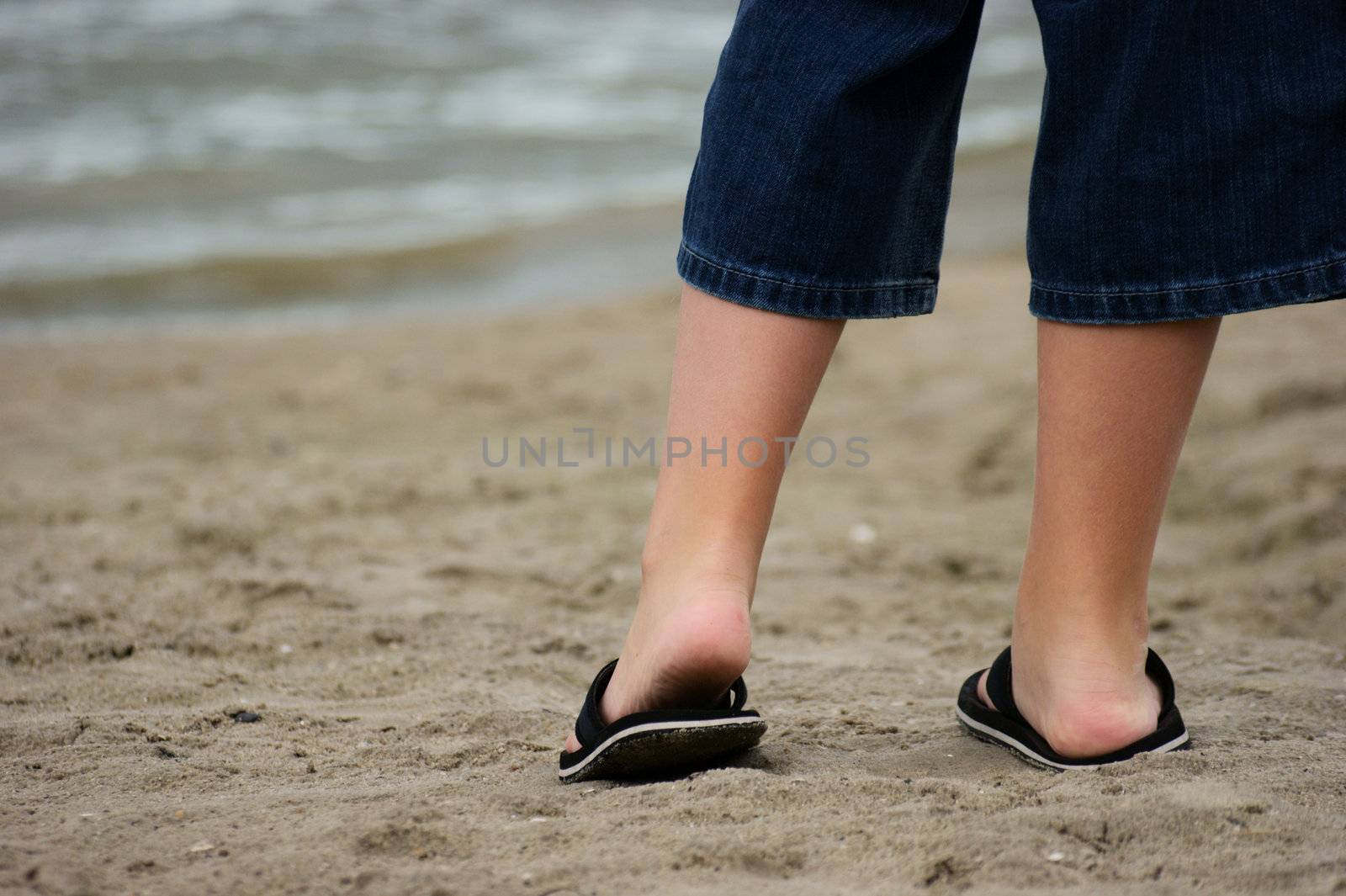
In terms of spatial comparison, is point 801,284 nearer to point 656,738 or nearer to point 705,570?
point 705,570

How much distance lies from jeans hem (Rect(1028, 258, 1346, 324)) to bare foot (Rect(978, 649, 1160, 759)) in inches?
14.1

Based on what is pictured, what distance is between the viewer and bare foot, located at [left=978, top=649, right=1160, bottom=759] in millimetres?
1205

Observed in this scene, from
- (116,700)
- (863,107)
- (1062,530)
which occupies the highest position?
(863,107)

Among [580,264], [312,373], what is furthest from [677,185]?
[312,373]

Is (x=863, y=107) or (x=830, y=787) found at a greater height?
(x=863, y=107)

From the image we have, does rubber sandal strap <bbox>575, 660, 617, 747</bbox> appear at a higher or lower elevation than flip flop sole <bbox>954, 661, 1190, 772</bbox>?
higher

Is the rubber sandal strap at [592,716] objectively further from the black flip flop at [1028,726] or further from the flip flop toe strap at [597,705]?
the black flip flop at [1028,726]

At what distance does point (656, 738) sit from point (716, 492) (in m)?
0.24

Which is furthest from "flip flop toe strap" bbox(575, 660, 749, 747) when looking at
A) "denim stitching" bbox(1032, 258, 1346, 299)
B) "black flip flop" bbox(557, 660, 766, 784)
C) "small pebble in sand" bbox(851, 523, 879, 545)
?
"small pebble in sand" bbox(851, 523, 879, 545)

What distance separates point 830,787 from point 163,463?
2.11 m

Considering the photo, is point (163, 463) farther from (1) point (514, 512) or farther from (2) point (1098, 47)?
(2) point (1098, 47)

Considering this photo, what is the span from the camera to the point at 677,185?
22.3 feet

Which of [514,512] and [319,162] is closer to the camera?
[514,512]

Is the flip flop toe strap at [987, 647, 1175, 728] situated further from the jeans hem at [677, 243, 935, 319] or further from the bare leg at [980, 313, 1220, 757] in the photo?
the jeans hem at [677, 243, 935, 319]
